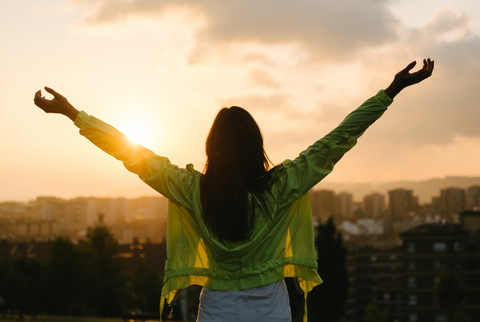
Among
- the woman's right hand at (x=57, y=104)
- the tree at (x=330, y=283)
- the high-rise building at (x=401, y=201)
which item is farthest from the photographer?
the high-rise building at (x=401, y=201)

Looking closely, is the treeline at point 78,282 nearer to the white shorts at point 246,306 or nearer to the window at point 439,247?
the window at point 439,247

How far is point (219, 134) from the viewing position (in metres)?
1.83

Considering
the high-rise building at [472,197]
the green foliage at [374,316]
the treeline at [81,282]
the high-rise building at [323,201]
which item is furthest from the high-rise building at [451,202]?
the treeline at [81,282]

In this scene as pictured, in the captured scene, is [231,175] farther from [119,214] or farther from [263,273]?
[119,214]

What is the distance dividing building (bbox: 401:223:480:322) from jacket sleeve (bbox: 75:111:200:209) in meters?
57.5

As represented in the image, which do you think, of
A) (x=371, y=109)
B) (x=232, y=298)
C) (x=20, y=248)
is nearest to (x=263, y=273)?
(x=232, y=298)

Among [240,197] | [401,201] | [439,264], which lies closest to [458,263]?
[439,264]

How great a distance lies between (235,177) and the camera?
177 cm

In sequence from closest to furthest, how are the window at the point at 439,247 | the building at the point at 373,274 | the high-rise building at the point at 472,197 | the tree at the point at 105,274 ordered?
the tree at the point at 105,274 < the window at the point at 439,247 < the building at the point at 373,274 < the high-rise building at the point at 472,197

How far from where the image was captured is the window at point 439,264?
56.1 meters

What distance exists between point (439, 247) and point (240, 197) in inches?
2353

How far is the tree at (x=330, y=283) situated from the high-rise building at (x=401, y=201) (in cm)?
7183

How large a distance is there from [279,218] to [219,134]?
1.25 feet

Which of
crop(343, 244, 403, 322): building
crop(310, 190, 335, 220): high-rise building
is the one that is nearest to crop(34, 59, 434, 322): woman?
crop(343, 244, 403, 322): building
